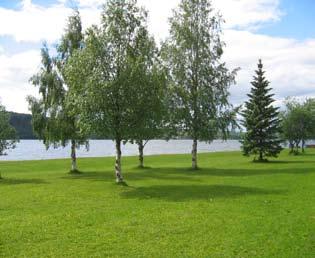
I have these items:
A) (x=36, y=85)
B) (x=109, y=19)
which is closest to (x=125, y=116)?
(x=109, y=19)

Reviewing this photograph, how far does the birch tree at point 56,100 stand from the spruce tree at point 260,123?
65.4 feet

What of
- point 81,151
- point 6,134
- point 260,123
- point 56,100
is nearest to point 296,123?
point 260,123

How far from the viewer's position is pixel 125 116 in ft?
91.0

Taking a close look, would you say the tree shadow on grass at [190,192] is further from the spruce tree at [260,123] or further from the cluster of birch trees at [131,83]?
the spruce tree at [260,123]

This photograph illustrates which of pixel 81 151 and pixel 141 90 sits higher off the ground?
pixel 141 90

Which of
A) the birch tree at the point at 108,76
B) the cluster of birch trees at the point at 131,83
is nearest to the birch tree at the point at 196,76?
the cluster of birch trees at the point at 131,83

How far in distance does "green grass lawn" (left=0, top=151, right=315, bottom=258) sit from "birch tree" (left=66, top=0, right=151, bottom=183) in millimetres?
3872

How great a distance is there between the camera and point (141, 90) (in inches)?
1080

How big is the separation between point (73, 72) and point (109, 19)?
4.12 metres

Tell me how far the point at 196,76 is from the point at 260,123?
462 inches

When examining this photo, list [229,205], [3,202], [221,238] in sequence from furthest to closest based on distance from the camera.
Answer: [3,202] → [229,205] → [221,238]

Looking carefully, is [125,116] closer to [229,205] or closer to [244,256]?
[229,205]

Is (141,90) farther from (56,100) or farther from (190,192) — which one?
(56,100)

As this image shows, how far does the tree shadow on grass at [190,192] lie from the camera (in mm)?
22156
